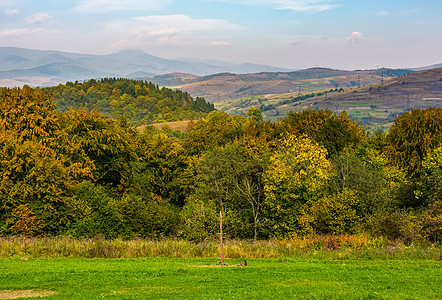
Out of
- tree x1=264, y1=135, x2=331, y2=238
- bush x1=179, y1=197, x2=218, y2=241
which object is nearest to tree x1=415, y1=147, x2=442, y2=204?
tree x1=264, y1=135, x2=331, y2=238

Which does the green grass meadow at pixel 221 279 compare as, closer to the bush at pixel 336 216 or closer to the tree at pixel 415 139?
the bush at pixel 336 216

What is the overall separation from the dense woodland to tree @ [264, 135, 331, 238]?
13 cm

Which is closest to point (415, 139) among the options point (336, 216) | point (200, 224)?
point (336, 216)

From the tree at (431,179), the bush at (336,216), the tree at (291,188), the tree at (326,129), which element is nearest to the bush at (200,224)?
the tree at (291,188)

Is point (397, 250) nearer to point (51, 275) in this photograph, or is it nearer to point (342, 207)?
point (342, 207)

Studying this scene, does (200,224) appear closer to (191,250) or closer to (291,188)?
(291,188)

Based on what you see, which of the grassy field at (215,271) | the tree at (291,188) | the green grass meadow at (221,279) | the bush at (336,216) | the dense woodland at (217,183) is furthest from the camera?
the tree at (291,188)

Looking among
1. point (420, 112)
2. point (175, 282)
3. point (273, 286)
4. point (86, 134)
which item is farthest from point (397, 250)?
point (86, 134)

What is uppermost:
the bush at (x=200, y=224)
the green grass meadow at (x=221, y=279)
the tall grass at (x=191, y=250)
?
the green grass meadow at (x=221, y=279)

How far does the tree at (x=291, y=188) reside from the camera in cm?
4012

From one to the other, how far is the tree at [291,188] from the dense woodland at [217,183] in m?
0.13

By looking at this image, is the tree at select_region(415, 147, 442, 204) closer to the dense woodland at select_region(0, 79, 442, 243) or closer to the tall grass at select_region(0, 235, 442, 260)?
the dense woodland at select_region(0, 79, 442, 243)

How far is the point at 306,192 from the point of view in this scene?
134ft

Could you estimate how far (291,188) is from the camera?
4034cm
